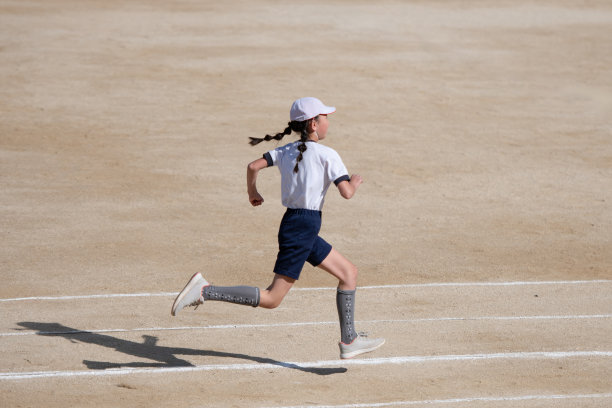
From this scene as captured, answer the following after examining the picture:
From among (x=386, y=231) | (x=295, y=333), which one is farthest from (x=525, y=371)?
(x=386, y=231)

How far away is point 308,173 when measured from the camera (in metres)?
7.66

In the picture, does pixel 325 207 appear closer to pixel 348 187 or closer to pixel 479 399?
pixel 348 187

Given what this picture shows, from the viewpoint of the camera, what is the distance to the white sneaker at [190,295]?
7.66 m

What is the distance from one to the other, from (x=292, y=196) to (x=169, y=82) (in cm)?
1501

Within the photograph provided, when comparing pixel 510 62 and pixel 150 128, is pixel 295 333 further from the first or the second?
pixel 510 62

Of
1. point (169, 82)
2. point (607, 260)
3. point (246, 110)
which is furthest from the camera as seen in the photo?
point (169, 82)

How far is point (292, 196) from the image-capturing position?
7.75 meters

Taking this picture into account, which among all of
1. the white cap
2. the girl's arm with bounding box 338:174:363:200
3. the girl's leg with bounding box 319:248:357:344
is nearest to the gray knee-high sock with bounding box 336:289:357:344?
the girl's leg with bounding box 319:248:357:344

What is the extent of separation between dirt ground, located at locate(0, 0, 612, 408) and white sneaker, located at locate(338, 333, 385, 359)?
0.20 meters

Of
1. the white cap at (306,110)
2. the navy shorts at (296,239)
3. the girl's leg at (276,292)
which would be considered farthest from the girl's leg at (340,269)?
the white cap at (306,110)

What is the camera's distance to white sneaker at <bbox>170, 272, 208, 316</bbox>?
7.66 metres

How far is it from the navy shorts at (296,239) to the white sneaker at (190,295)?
65 centimetres

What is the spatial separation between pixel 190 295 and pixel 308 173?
1384 mm

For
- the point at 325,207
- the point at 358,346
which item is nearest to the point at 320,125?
the point at 358,346
